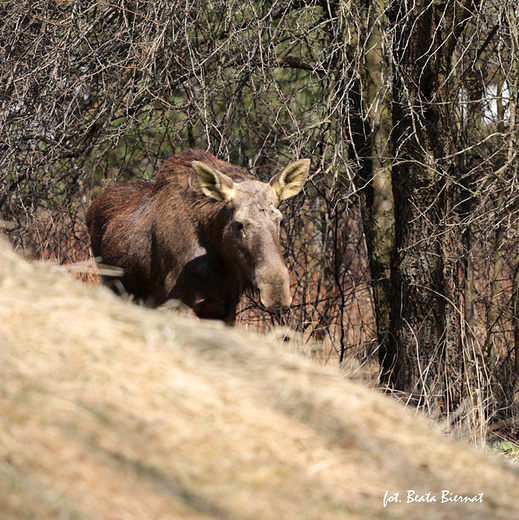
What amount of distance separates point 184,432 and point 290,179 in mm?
4377

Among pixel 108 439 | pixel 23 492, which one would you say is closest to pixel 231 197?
pixel 108 439

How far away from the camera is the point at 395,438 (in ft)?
10.5

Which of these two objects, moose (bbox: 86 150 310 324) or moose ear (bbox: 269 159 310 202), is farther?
moose ear (bbox: 269 159 310 202)

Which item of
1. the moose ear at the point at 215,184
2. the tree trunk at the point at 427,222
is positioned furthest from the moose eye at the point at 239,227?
the tree trunk at the point at 427,222

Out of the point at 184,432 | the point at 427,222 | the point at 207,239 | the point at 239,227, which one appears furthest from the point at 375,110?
the point at 184,432

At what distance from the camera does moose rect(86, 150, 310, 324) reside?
602cm

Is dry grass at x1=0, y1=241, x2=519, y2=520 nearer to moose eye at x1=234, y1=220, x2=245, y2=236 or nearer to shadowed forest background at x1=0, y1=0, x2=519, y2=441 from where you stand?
shadowed forest background at x1=0, y1=0, x2=519, y2=441

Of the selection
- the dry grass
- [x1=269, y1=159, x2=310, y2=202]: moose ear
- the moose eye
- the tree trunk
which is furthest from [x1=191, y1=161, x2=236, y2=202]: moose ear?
the dry grass

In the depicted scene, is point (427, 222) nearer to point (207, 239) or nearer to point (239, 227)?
point (239, 227)

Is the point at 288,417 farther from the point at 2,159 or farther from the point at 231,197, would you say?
the point at 2,159

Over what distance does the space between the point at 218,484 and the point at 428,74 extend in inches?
198

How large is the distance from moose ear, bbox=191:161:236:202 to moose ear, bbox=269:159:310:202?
49cm

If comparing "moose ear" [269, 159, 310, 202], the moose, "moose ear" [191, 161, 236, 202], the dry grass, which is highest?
"moose ear" [269, 159, 310, 202]

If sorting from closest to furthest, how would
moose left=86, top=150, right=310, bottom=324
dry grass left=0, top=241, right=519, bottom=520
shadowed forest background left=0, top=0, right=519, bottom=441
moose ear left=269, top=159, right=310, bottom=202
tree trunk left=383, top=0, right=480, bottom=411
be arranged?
1. dry grass left=0, top=241, right=519, bottom=520
2. moose left=86, top=150, right=310, bottom=324
3. shadowed forest background left=0, top=0, right=519, bottom=441
4. tree trunk left=383, top=0, right=480, bottom=411
5. moose ear left=269, top=159, right=310, bottom=202
